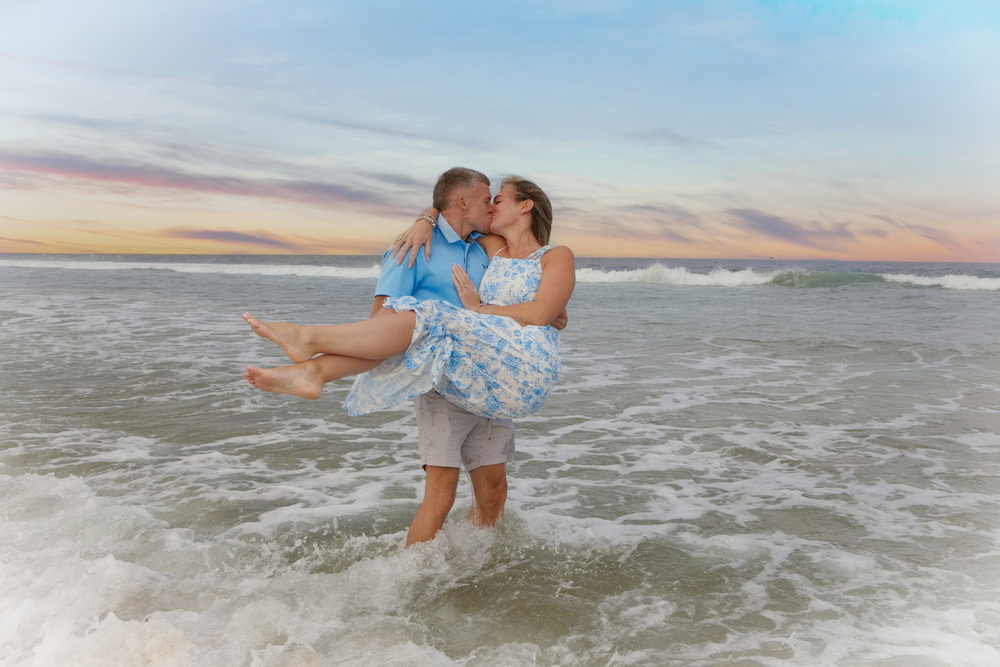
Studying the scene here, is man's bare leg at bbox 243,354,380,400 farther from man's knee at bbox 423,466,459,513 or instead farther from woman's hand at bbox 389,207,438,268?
man's knee at bbox 423,466,459,513

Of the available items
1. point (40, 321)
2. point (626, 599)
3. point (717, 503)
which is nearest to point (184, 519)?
point (626, 599)

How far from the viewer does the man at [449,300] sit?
363 cm

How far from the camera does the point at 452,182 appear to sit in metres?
3.78

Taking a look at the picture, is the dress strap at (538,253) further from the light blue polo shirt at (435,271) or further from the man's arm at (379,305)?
the man's arm at (379,305)

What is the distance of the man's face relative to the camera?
12.3 feet

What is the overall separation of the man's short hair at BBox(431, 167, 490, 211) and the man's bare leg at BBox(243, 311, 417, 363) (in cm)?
74

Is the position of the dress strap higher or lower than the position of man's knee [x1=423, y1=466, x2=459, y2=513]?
higher

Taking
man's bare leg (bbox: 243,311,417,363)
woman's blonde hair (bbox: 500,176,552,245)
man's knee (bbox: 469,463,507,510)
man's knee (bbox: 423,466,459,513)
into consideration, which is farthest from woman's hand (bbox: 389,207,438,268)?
man's knee (bbox: 469,463,507,510)

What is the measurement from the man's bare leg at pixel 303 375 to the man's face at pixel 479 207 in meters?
0.98

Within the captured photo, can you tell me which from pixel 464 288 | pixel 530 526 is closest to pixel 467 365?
pixel 464 288

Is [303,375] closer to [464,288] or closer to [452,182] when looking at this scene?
[464,288]

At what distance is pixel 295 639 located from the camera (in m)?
3.08

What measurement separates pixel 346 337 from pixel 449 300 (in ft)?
2.27

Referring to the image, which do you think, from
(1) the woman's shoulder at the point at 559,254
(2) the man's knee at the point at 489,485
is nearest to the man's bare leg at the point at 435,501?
(2) the man's knee at the point at 489,485
